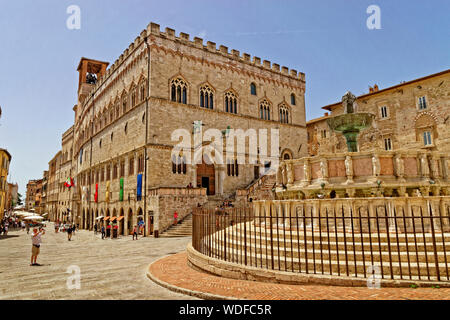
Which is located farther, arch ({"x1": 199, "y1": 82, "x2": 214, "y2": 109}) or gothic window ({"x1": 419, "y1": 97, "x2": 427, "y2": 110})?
arch ({"x1": 199, "y1": 82, "x2": 214, "y2": 109})

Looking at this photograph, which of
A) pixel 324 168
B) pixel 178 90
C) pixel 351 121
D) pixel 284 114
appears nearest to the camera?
pixel 324 168

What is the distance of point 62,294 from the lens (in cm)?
634

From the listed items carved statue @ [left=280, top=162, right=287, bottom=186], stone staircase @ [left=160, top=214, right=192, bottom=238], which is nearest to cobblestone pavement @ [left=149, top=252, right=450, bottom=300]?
carved statue @ [left=280, top=162, right=287, bottom=186]

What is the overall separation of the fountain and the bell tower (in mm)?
41574

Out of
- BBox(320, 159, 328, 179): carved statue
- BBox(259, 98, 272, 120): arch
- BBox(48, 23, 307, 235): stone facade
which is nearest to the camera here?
BBox(320, 159, 328, 179): carved statue

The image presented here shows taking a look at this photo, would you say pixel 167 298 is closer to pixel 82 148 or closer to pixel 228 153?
pixel 228 153

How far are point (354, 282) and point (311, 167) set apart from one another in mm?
5399

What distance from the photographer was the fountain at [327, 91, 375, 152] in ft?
38.8

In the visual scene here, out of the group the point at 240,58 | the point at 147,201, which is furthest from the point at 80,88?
the point at 147,201

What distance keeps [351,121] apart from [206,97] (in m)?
18.8

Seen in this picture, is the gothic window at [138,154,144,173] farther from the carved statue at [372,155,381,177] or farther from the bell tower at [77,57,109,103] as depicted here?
the bell tower at [77,57,109,103]

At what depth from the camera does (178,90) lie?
27.0 meters

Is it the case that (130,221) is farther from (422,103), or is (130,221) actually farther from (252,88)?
(422,103)

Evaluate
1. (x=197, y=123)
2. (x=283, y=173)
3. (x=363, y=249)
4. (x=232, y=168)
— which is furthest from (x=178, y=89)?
(x=363, y=249)
